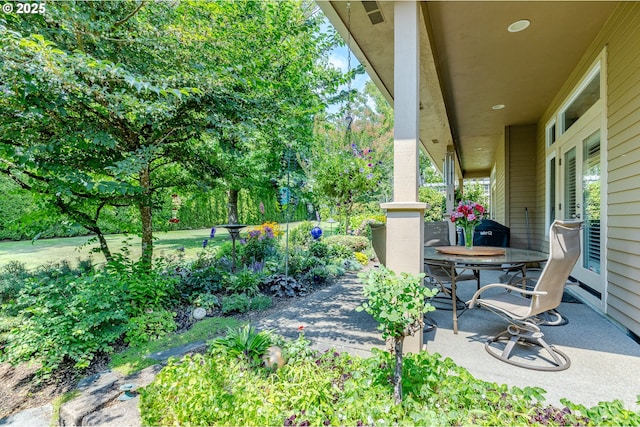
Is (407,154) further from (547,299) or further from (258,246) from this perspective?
(258,246)

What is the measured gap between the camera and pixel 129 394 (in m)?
1.85

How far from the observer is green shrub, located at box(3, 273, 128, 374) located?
7.45 feet

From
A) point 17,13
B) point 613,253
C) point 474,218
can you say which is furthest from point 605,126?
point 17,13

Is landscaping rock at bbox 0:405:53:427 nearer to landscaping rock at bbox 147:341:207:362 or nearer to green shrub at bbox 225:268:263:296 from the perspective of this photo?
landscaping rock at bbox 147:341:207:362

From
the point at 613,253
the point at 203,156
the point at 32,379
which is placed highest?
the point at 203,156

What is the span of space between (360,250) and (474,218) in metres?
4.25

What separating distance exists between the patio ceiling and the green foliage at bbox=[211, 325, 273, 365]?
2.94 meters

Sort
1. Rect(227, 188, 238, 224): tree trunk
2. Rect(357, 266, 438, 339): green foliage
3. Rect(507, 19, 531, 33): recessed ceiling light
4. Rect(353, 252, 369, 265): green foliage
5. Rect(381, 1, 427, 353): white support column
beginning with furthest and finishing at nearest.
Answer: Rect(227, 188, 238, 224): tree trunk < Rect(353, 252, 369, 265): green foliage < Rect(507, 19, 531, 33): recessed ceiling light < Rect(381, 1, 427, 353): white support column < Rect(357, 266, 438, 339): green foliage

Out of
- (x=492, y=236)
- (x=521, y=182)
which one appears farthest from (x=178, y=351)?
(x=521, y=182)

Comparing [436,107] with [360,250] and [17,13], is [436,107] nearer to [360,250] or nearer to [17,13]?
[360,250]

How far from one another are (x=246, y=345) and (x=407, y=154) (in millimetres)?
1855

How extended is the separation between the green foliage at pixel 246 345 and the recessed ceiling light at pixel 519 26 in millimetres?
3863

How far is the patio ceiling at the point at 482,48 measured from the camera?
9.36 ft

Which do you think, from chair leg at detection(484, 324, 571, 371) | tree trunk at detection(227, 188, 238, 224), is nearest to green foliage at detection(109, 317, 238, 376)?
chair leg at detection(484, 324, 571, 371)
